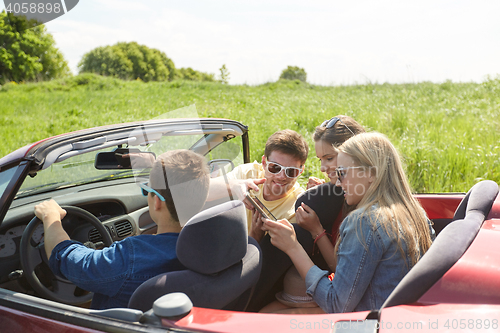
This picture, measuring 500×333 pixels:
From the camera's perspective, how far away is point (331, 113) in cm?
1029

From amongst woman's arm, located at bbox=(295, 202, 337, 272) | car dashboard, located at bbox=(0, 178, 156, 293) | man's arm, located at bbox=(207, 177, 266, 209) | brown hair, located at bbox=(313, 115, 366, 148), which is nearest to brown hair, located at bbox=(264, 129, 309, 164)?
brown hair, located at bbox=(313, 115, 366, 148)

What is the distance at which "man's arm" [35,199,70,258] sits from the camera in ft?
5.67

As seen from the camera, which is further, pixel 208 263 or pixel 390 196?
pixel 390 196

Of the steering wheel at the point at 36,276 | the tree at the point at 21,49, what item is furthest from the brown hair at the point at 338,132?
the tree at the point at 21,49

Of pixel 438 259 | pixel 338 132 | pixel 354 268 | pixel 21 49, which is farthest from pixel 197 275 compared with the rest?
pixel 21 49

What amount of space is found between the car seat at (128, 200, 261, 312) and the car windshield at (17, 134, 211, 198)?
905 millimetres

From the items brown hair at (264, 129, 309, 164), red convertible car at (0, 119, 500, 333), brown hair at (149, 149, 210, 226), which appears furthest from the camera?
brown hair at (264, 129, 309, 164)

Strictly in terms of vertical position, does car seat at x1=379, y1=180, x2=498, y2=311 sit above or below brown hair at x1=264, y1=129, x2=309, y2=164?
below

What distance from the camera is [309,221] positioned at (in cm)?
201

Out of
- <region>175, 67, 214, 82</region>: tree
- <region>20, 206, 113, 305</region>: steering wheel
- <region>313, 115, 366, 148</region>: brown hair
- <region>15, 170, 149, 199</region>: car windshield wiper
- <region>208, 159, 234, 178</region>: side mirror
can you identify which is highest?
<region>175, 67, 214, 82</region>: tree

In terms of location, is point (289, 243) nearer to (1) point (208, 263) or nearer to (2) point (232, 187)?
(1) point (208, 263)

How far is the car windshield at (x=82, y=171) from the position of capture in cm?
243

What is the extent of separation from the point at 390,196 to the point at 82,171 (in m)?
2.30

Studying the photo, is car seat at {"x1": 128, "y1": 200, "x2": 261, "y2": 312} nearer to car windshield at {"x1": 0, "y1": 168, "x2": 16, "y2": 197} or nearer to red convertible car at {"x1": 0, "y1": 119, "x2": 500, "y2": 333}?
red convertible car at {"x1": 0, "y1": 119, "x2": 500, "y2": 333}
